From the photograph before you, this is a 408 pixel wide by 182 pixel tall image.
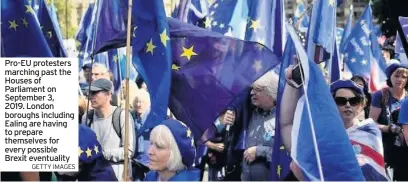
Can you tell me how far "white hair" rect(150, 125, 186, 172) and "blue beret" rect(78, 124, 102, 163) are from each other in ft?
3.57

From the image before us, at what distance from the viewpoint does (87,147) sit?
7.39 m

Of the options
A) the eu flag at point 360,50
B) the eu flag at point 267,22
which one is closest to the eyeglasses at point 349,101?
the eu flag at point 267,22

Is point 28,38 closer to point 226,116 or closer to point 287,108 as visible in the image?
point 226,116

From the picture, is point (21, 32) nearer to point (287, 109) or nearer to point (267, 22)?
point (287, 109)

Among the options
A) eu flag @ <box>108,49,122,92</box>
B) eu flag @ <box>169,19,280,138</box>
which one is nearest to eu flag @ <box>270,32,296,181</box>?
eu flag @ <box>169,19,280,138</box>

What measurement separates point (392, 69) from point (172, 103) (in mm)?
2328

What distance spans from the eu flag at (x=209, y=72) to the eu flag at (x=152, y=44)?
0.33 ft

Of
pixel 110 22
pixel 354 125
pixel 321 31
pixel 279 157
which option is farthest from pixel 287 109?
pixel 110 22

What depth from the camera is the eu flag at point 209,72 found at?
7.50m

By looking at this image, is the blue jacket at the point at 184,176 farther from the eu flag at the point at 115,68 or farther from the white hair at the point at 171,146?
the eu flag at the point at 115,68

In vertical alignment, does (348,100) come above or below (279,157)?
above

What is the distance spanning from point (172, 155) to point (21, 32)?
199 cm

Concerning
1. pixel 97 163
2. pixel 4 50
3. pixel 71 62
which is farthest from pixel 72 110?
pixel 4 50

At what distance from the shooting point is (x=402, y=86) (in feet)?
29.7
